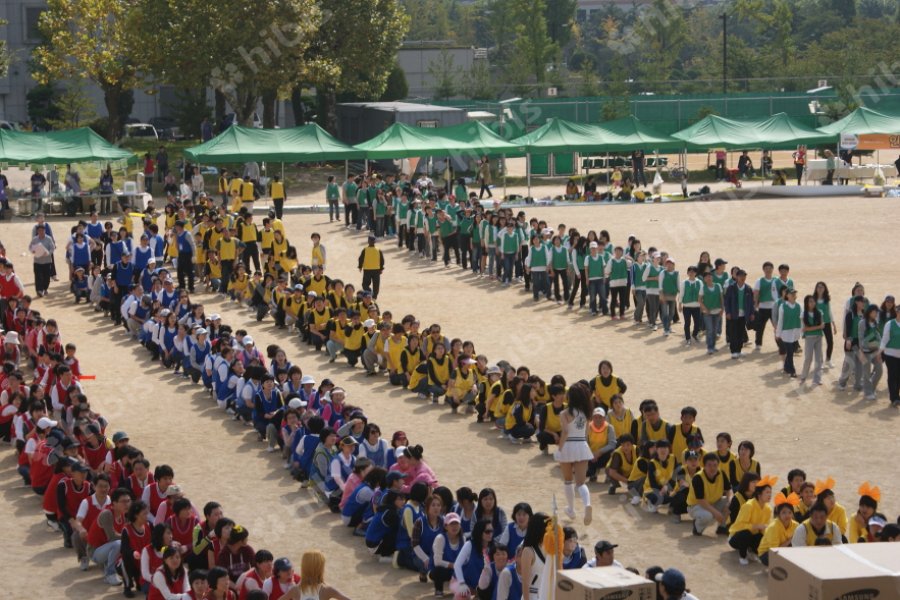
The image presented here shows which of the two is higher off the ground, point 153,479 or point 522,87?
point 522,87

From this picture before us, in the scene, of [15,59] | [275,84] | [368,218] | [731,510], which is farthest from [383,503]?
[15,59]

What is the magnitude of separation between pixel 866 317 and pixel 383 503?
806 cm

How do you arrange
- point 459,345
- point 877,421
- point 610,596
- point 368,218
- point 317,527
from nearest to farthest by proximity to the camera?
point 610,596
point 317,527
point 877,421
point 459,345
point 368,218

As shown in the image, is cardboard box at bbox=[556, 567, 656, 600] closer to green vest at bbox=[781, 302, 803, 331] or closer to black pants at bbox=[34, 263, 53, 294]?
green vest at bbox=[781, 302, 803, 331]

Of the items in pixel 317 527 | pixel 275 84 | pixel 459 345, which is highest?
pixel 275 84

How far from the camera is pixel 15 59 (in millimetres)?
62531

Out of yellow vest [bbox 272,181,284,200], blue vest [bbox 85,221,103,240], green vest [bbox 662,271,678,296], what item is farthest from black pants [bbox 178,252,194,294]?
green vest [bbox 662,271,678,296]

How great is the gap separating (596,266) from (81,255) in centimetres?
944

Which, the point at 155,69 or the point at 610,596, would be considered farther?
the point at 155,69

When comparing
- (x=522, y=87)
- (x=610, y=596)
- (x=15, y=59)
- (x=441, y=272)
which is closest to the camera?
(x=610, y=596)

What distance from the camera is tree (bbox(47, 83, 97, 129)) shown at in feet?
177

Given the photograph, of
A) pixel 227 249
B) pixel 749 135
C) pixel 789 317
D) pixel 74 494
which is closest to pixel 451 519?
pixel 74 494

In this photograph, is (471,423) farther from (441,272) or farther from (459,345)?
(441,272)

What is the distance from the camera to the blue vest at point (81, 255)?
82.6 feet
